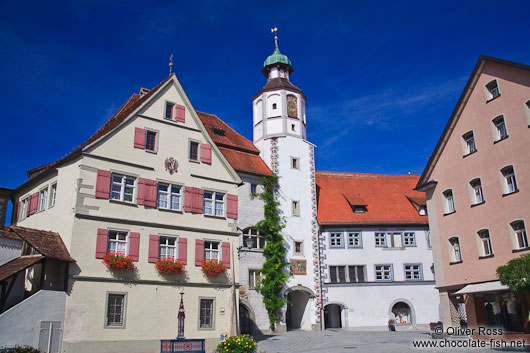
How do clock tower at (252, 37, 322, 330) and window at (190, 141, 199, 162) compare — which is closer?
window at (190, 141, 199, 162)

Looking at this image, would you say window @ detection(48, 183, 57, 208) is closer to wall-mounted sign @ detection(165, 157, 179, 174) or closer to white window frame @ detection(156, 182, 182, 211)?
white window frame @ detection(156, 182, 182, 211)

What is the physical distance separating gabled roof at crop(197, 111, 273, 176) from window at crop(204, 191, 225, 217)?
8.33 meters

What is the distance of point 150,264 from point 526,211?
16126mm

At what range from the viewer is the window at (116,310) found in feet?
68.2

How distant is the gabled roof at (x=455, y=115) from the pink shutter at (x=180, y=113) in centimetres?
1315

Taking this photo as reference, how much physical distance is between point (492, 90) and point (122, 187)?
17.8m

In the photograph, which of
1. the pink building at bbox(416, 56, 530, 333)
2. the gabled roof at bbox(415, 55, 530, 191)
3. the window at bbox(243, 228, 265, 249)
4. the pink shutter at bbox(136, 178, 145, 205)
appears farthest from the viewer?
the window at bbox(243, 228, 265, 249)

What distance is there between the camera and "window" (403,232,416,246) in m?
38.8

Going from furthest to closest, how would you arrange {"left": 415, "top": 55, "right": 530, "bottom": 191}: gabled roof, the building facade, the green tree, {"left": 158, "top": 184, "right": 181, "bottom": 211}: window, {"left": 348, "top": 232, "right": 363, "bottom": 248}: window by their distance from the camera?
{"left": 348, "top": 232, "right": 363, "bottom": 248}: window < the building facade < {"left": 415, "top": 55, "right": 530, "bottom": 191}: gabled roof < {"left": 158, "top": 184, "right": 181, "bottom": 211}: window < the green tree

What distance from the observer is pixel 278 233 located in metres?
35.3

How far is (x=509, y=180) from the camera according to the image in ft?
75.0

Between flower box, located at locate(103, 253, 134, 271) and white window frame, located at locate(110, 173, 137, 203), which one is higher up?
white window frame, located at locate(110, 173, 137, 203)

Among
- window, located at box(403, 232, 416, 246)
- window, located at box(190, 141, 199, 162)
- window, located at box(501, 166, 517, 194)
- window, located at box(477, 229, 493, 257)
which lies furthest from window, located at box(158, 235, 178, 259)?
window, located at box(403, 232, 416, 246)

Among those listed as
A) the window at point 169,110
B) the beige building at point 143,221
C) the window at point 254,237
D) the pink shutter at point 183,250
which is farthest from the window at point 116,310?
the window at point 254,237
